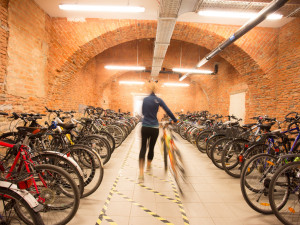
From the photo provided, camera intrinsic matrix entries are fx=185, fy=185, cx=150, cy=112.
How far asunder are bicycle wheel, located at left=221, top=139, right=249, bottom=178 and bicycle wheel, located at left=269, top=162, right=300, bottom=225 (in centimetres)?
101

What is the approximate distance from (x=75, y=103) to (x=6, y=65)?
3.61m

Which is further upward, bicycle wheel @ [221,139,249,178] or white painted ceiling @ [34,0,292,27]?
white painted ceiling @ [34,0,292,27]

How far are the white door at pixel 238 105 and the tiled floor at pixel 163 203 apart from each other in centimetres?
441

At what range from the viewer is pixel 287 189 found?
2002 mm

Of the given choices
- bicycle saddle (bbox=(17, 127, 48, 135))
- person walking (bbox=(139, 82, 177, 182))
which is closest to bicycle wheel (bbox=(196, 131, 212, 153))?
person walking (bbox=(139, 82, 177, 182))

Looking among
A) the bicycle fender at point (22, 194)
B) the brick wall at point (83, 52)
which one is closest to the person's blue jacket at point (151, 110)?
the bicycle fender at point (22, 194)

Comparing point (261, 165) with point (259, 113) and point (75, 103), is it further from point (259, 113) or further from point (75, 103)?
point (75, 103)

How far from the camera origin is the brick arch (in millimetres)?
5027

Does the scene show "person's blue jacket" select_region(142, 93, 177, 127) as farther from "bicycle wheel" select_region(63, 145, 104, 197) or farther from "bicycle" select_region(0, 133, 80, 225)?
"bicycle" select_region(0, 133, 80, 225)

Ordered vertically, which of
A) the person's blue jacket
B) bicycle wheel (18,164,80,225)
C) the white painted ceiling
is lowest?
bicycle wheel (18,164,80,225)

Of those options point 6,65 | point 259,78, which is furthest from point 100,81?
point 259,78

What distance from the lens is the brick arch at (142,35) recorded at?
5027mm

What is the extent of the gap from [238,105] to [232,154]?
187 inches

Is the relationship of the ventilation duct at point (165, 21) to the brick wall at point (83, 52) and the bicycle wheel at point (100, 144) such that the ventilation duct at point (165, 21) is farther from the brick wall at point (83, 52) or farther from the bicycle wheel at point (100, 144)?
the bicycle wheel at point (100, 144)
